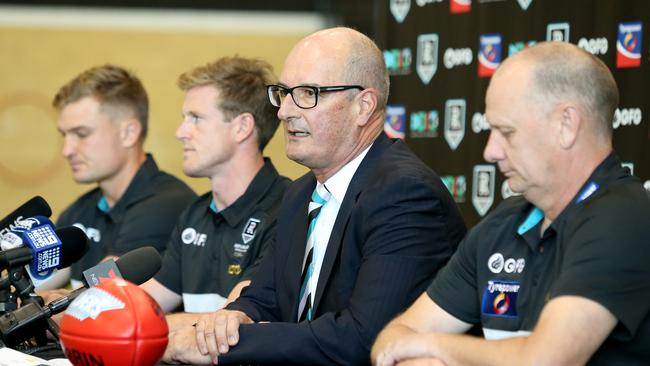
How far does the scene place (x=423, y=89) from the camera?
424cm

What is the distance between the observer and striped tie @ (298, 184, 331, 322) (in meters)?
2.78

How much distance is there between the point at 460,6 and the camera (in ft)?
13.5

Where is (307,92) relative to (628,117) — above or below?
above

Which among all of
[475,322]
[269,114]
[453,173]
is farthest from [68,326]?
[453,173]

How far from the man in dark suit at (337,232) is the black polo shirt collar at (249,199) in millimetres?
457

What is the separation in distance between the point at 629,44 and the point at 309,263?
1.46 m

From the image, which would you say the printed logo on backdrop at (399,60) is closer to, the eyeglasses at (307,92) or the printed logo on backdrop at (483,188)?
the printed logo on backdrop at (483,188)

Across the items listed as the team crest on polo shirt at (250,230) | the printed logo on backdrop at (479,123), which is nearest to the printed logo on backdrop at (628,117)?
the printed logo on backdrop at (479,123)

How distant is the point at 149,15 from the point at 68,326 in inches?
221

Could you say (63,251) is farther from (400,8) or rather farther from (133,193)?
(400,8)

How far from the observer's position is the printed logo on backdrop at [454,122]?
4.06 metres

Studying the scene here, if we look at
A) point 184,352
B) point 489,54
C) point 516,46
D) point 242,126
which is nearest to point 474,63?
point 489,54

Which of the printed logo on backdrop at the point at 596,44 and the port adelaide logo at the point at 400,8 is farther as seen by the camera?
the port adelaide logo at the point at 400,8

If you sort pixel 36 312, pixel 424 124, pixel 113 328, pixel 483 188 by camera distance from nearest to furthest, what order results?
pixel 113 328 → pixel 36 312 → pixel 483 188 → pixel 424 124
